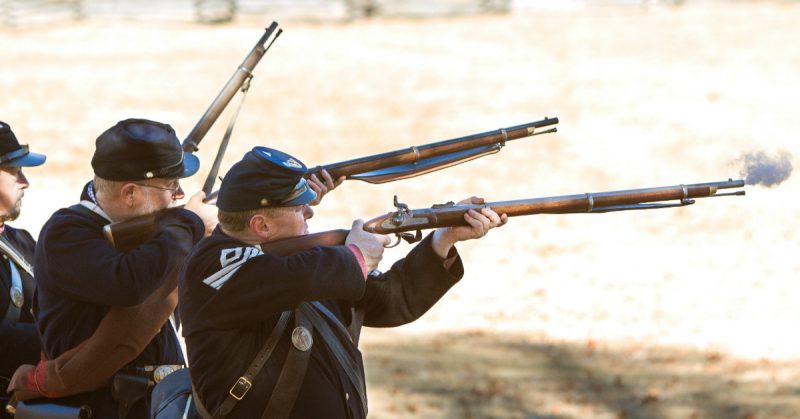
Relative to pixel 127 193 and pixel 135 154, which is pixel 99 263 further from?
pixel 135 154

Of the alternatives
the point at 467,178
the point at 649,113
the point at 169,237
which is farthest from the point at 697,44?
the point at 169,237

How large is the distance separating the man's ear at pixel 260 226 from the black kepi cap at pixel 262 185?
6 centimetres

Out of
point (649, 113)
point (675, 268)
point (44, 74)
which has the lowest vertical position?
point (44, 74)

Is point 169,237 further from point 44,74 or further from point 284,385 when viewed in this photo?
point 44,74

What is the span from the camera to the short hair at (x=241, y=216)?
4078 millimetres

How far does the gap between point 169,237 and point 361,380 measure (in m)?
1.02

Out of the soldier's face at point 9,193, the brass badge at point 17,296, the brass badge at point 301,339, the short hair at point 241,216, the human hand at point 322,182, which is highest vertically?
the human hand at point 322,182

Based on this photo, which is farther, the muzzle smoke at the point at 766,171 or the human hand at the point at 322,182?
the human hand at the point at 322,182

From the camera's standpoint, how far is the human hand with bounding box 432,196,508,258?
451 cm

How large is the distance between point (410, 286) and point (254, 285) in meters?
0.90

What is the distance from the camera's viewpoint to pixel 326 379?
413 centimetres

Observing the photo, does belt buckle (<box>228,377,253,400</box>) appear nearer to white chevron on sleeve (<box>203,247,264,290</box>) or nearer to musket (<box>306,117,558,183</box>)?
white chevron on sleeve (<box>203,247,264,290</box>)

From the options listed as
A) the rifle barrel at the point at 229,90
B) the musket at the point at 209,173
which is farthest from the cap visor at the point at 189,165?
the rifle barrel at the point at 229,90

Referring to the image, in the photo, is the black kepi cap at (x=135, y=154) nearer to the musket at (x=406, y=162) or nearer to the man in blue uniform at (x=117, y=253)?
the man in blue uniform at (x=117, y=253)
